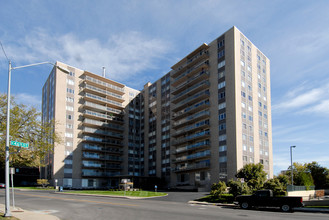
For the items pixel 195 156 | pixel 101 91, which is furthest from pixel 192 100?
pixel 101 91

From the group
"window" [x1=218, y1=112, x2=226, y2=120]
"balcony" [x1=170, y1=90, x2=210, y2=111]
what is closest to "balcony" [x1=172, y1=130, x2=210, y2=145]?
"window" [x1=218, y1=112, x2=226, y2=120]

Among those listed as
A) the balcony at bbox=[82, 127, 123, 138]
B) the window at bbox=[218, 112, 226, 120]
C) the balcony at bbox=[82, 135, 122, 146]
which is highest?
the window at bbox=[218, 112, 226, 120]

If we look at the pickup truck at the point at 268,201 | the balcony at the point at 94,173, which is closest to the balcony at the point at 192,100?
the balcony at the point at 94,173

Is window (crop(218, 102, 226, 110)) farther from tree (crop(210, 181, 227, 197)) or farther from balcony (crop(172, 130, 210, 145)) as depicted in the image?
tree (crop(210, 181, 227, 197))

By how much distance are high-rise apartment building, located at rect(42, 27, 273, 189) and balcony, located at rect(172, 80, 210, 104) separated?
0.26 m

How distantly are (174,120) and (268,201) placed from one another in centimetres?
5531

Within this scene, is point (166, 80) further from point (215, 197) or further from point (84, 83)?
point (215, 197)

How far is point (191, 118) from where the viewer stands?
73438 millimetres

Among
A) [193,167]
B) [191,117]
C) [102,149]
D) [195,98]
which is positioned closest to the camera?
[193,167]

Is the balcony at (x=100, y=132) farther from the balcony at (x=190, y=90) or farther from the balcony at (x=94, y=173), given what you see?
the balcony at (x=190, y=90)

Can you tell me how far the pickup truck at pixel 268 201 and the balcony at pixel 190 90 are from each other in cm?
4426

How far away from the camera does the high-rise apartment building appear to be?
213ft

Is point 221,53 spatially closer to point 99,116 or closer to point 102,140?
point 99,116

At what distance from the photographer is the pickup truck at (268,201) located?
1013 inches
